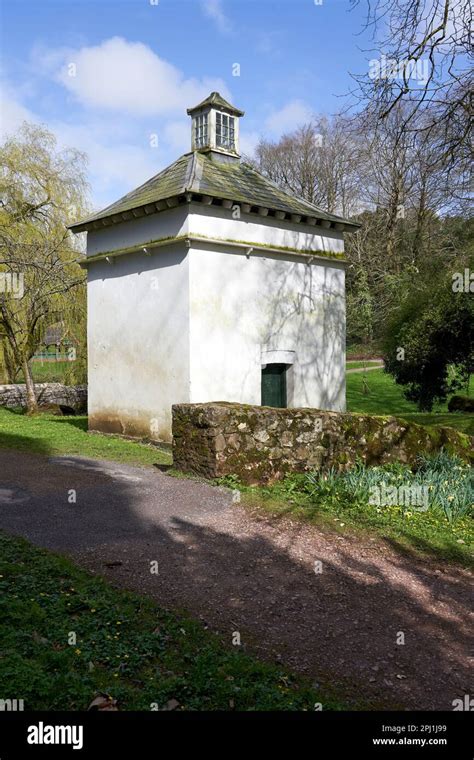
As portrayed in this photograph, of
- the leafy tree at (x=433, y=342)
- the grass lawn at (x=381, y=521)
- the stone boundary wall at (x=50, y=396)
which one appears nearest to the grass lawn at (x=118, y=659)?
the grass lawn at (x=381, y=521)

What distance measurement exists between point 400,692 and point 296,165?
128 ft

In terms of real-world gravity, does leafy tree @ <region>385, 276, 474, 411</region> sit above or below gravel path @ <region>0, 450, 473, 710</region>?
above

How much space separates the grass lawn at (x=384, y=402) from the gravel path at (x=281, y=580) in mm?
11939

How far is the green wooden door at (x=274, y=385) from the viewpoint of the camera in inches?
610

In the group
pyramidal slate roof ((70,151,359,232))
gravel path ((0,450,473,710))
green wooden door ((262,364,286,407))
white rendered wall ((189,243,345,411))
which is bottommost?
gravel path ((0,450,473,710))

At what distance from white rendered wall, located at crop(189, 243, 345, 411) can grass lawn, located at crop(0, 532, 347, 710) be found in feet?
29.0

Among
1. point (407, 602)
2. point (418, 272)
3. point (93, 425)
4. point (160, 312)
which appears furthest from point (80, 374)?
point (407, 602)

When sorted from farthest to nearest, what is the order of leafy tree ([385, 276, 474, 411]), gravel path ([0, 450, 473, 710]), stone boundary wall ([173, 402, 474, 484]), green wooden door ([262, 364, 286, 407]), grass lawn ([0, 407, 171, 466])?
leafy tree ([385, 276, 474, 411])
green wooden door ([262, 364, 286, 407])
grass lawn ([0, 407, 171, 466])
stone boundary wall ([173, 402, 474, 484])
gravel path ([0, 450, 473, 710])

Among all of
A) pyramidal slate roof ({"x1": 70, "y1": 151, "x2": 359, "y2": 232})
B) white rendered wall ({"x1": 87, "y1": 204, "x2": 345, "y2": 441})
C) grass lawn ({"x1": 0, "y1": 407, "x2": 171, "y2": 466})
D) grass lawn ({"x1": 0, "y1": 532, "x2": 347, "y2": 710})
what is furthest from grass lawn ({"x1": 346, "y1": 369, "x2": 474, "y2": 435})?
grass lawn ({"x1": 0, "y1": 532, "x2": 347, "y2": 710})

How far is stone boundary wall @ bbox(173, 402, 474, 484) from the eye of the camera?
9562 millimetres

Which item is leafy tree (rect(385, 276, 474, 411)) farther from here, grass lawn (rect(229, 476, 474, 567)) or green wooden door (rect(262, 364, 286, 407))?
grass lawn (rect(229, 476, 474, 567))

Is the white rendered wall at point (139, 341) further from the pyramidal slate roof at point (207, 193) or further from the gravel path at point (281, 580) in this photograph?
the gravel path at point (281, 580)

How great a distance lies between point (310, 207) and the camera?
1675cm
